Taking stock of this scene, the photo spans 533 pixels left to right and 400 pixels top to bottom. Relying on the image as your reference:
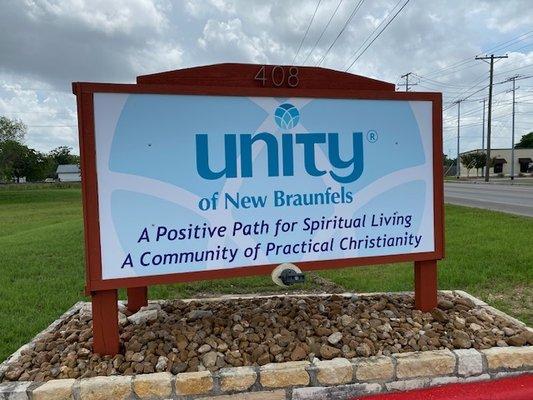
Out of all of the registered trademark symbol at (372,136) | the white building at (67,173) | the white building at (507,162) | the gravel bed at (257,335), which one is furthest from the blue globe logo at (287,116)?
the white building at (67,173)

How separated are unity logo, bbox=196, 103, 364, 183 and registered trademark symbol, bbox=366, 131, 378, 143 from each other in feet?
0.20

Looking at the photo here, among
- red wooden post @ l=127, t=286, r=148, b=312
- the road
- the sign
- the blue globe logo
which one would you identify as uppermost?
the blue globe logo

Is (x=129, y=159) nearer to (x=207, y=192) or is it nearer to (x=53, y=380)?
(x=207, y=192)

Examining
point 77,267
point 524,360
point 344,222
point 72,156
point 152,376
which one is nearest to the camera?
point 152,376

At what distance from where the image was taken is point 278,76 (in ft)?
11.9

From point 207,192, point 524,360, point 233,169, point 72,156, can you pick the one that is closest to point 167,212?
point 207,192

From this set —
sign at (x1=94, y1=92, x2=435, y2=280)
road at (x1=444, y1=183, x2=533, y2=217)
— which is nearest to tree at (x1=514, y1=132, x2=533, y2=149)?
road at (x1=444, y1=183, x2=533, y2=217)

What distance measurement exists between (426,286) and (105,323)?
8.52ft

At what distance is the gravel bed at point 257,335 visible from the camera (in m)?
3.12

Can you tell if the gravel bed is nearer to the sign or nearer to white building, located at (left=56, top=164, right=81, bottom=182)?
the sign

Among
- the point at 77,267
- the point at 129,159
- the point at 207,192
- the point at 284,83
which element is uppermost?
the point at 284,83

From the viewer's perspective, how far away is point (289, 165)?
11.9 feet

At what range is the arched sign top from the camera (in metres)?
3.44

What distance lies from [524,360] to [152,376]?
8.16 feet
